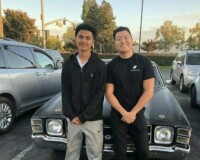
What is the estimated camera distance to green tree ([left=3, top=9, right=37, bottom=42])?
38.9m

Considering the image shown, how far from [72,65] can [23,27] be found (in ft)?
124

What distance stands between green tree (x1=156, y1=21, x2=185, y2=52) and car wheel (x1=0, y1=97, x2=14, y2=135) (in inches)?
2235

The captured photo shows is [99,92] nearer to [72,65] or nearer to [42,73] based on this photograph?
[72,65]

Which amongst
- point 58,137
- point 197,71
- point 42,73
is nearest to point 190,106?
point 197,71

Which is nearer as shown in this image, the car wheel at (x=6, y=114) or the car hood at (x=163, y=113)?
the car hood at (x=163, y=113)

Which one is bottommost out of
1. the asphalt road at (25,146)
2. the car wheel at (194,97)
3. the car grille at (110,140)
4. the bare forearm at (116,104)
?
the asphalt road at (25,146)

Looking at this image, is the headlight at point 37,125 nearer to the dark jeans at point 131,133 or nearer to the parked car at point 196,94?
the dark jeans at point 131,133

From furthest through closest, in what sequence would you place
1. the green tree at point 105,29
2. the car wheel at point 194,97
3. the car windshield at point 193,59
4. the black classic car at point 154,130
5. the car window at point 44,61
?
the green tree at point 105,29 → the car windshield at point 193,59 → the car wheel at point 194,97 → the car window at point 44,61 → the black classic car at point 154,130

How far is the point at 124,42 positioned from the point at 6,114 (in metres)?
3.30

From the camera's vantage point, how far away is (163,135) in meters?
3.54

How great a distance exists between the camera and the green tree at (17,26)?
3894 cm

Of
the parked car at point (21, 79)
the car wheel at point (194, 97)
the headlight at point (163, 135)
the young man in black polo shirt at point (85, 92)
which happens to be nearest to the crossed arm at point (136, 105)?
the young man in black polo shirt at point (85, 92)

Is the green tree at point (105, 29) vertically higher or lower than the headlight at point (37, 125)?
higher

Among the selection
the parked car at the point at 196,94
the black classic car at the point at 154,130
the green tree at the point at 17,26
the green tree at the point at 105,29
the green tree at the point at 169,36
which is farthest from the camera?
the green tree at the point at 169,36
